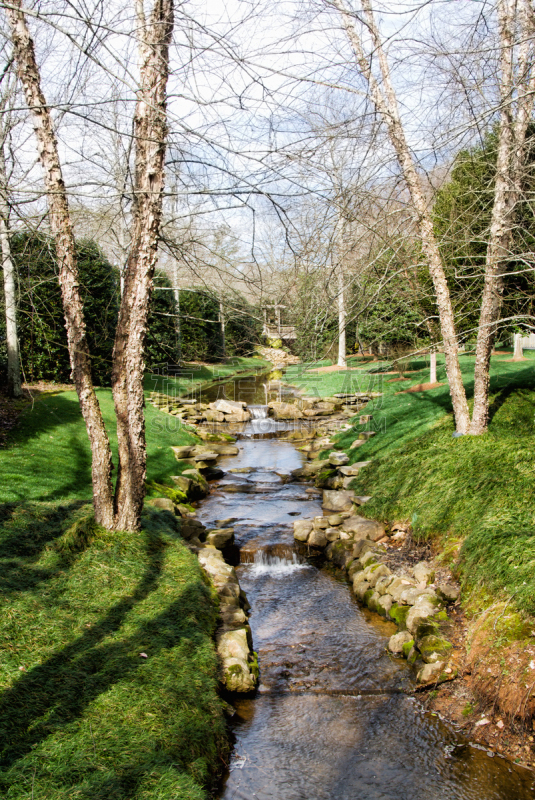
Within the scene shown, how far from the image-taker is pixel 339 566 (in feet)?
25.6

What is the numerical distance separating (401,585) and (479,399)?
10.6 ft

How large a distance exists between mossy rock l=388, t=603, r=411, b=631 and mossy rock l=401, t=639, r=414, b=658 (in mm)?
305

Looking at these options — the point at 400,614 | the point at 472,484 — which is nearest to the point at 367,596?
the point at 400,614

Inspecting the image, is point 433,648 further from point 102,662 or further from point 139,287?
point 139,287

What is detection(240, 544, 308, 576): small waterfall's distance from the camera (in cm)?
788

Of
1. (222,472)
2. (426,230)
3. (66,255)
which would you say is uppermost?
(426,230)

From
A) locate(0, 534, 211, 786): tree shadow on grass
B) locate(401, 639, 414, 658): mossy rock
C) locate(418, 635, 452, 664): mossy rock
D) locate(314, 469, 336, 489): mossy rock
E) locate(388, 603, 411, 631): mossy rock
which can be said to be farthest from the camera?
locate(314, 469, 336, 489): mossy rock

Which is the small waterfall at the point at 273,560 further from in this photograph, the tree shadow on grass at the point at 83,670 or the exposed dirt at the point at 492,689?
the exposed dirt at the point at 492,689

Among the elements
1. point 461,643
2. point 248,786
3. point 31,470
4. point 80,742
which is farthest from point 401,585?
point 31,470

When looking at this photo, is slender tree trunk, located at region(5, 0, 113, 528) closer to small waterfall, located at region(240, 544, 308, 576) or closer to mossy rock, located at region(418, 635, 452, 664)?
small waterfall, located at region(240, 544, 308, 576)

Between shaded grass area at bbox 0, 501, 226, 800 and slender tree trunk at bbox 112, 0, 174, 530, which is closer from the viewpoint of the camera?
shaded grass area at bbox 0, 501, 226, 800

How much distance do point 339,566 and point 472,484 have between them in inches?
83.7

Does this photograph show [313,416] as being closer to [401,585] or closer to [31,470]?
[31,470]

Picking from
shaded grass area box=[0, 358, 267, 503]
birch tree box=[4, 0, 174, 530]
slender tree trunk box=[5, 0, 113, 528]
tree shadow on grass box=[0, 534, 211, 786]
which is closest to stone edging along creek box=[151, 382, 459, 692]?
tree shadow on grass box=[0, 534, 211, 786]
